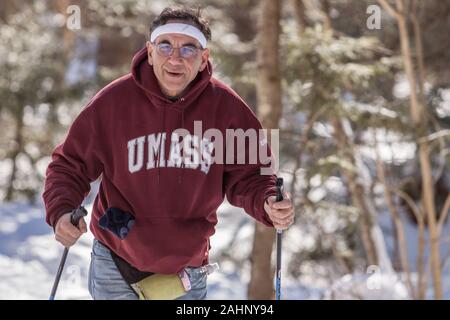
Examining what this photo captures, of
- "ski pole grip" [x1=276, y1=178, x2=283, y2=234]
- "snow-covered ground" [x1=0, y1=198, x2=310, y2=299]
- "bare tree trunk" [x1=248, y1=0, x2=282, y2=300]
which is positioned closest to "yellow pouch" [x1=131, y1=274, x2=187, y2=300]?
"ski pole grip" [x1=276, y1=178, x2=283, y2=234]

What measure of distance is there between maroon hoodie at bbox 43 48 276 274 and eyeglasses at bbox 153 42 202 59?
11 centimetres

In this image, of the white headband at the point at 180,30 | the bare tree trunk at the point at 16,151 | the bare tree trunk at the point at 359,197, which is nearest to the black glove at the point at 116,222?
the white headband at the point at 180,30

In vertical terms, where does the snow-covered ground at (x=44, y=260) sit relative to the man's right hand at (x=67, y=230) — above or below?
above

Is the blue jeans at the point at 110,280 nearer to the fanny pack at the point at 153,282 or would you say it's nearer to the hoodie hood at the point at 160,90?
the fanny pack at the point at 153,282

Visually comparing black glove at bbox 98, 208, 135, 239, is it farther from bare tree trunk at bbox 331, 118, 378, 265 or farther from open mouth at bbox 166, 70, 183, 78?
bare tree trunk at bbox 331, 118, 378, 265

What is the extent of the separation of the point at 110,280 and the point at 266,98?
369 centimetres

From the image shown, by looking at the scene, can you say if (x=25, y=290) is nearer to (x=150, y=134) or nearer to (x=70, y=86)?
(x=150, y=134)

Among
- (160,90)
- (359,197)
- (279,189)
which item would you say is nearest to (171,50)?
(160,90)

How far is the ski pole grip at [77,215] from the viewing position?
2.99 metres

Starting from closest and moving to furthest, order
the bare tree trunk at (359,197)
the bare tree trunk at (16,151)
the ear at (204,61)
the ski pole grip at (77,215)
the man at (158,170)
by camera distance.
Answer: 1. the ski pole grip at (77,215)
2. the man at (158,170)
3. the ear at (204,61)
4. the bare tree trunk at (359,197)
5. the bare tree trunk at (16,151)

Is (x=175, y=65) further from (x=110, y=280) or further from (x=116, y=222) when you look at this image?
(x=110, y=280)

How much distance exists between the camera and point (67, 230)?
301 cm

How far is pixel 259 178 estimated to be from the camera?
3.32 meters
